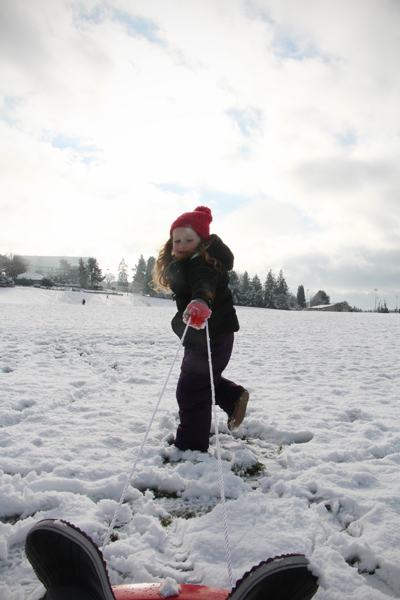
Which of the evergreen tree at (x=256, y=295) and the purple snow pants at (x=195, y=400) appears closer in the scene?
the purple snow pants at (x=195, y=400)

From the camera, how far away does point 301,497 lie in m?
1.78

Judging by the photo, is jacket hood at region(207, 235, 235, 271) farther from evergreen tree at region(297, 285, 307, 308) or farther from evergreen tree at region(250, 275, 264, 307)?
evergreen tree at region(297, 285, 307, 308)

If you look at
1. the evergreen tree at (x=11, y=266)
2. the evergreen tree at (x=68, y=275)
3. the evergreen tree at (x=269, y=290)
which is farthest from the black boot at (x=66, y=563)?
the evergreen tree at (x=68, y=275)

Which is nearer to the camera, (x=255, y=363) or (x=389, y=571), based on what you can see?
(x=389, y=571)

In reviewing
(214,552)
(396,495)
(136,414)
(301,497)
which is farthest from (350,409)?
(214,552)

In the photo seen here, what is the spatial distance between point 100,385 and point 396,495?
304 centimetres

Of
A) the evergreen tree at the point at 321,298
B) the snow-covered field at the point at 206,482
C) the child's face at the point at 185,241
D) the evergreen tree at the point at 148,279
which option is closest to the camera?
the snow-covered field at the point at 206,482

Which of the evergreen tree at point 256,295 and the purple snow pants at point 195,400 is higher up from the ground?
the evergreen tree at point 256,295

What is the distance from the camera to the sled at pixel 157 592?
1109 millimetres

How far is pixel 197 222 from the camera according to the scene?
2523 mm

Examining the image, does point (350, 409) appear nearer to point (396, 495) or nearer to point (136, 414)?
point (396, 495)

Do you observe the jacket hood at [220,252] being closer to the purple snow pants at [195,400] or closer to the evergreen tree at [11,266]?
the purple snow pants at [195,400]

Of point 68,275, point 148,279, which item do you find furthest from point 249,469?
point 68,275

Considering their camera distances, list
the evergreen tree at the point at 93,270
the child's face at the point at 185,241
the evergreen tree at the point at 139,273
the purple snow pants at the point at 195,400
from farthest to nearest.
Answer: the evergreen tree at the point at 139,273, the evergreen tree at the point at 93,270, the child's face at the point at 185,241, the purple snow pants at the point at 195,400
